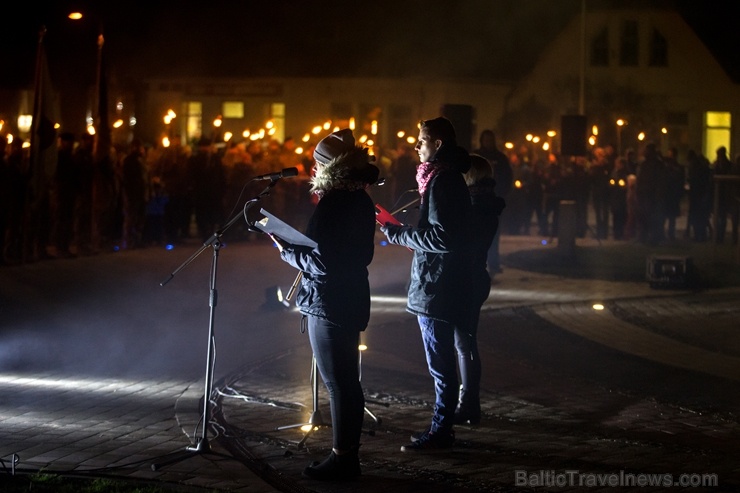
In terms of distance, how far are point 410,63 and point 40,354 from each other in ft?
133

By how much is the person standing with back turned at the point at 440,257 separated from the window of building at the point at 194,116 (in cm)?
4451

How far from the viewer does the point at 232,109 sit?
50.7m

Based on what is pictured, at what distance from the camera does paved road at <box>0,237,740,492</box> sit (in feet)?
22.0

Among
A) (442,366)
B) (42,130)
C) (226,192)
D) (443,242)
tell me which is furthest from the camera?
(226,192)

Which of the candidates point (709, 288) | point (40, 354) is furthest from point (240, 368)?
point (709, 288)

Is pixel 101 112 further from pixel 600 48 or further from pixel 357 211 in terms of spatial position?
pixel 600 48

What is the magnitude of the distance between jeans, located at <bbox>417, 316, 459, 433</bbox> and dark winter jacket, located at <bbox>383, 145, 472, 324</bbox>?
0.26 feet

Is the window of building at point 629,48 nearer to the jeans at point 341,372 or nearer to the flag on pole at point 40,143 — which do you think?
the flag on pole at point 40,143

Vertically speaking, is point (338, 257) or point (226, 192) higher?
point (226, 192)

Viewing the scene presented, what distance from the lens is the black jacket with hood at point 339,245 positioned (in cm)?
625

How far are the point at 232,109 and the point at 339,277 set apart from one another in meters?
45.2

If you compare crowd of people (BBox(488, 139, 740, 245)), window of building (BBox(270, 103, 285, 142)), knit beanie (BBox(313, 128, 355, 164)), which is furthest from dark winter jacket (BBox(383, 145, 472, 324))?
window of building (BBox(270, 103, 285, 142))

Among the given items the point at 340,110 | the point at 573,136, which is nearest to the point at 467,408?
the point at 573,136

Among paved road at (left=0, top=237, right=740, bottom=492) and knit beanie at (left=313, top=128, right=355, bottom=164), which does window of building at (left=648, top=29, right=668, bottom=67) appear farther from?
knit beanie at (left=313, top=128, right=355, bottom=164)
